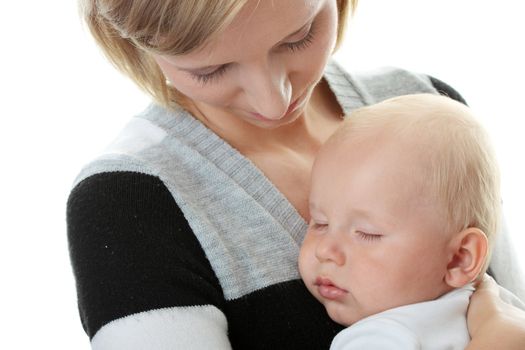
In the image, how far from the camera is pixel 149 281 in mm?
1253

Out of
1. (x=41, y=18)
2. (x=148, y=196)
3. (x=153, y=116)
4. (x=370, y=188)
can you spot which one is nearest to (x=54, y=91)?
(x=41, y=18)

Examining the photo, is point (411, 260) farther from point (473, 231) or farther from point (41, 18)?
point (41, 18)

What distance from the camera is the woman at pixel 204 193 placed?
1.23 meters

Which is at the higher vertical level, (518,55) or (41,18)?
(41,18)

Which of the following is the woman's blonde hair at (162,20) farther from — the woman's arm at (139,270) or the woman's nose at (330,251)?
the woman's nose at (330,251)

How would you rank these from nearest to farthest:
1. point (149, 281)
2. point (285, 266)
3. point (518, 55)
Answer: point (149, 281) < point (285, 266) < point (518, 55)

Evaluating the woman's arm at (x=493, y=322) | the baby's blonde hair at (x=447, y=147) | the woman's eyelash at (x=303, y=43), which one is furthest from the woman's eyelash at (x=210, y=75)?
the woman's arm at (x=493, y=322)

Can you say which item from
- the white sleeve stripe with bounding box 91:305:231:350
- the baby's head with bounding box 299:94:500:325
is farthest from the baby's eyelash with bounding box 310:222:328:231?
the white sleeve stripe with bounding box 91:305:231:350

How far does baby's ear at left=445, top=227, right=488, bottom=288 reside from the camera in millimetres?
1351

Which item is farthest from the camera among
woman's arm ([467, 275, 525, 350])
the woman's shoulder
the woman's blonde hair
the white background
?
the white background

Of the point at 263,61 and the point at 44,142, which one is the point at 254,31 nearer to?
the point at 263,61

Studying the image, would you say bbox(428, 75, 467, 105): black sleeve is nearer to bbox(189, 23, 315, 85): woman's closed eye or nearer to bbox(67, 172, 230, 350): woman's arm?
bbox(189, 23, 315, 85): woman's closed eye

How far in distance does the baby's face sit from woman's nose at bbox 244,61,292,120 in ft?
0.49

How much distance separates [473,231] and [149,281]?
1.68ft
